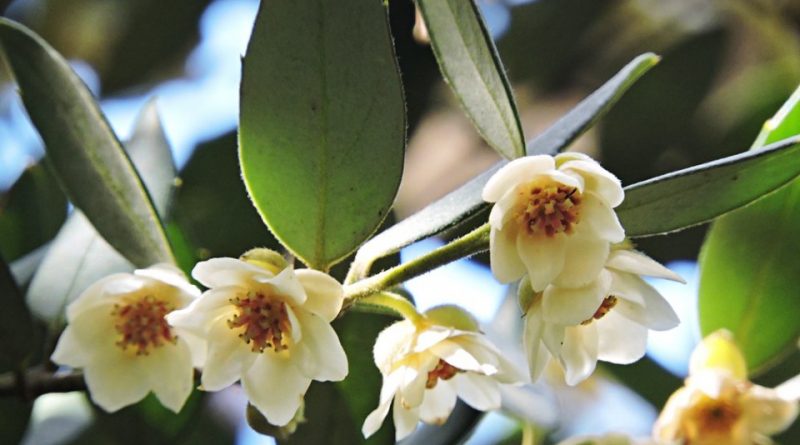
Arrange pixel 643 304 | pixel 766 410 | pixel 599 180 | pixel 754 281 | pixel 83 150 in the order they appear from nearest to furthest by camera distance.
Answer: pixel 599 180
pixel 643 304
pixel 83 150
pixel 766 410
pixel 754 281

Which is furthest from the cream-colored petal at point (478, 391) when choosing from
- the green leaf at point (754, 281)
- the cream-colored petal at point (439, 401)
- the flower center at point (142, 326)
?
the green leaf at point (754, 281)

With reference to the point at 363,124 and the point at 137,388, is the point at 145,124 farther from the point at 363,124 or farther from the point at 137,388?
the point at 363,124

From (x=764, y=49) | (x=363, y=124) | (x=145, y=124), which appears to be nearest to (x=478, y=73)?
(x=363, y=124)

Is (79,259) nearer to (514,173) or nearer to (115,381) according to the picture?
(115,381)

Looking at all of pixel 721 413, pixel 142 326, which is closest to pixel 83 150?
pixel 142 326

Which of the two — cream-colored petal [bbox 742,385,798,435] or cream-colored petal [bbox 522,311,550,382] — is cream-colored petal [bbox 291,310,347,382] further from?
cream-colored petal [bbox 742,385,798,435]

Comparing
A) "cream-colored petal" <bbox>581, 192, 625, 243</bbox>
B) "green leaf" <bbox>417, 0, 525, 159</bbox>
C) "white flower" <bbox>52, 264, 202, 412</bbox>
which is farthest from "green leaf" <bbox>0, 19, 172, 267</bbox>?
"cream-colored petal" <bbox>581, 192, 625, 243</bbox>

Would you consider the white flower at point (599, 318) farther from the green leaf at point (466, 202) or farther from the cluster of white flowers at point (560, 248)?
the green leaf at point (466, 202)
